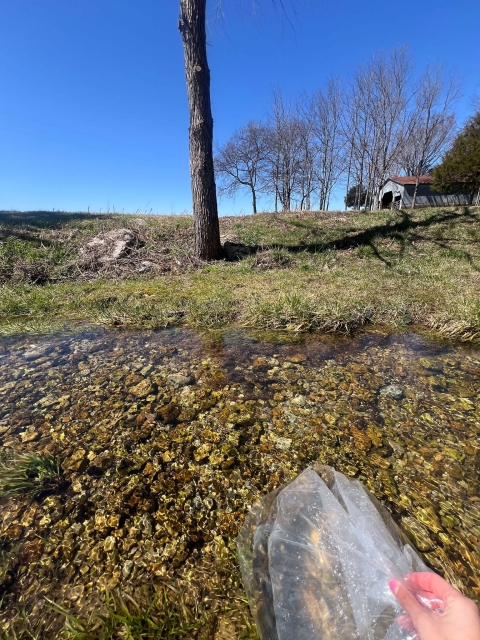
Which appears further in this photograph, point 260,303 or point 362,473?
point 260,303

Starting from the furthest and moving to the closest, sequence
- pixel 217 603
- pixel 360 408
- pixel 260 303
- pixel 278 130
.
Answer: pixel 278 130
pixel 260 303
pixel 360 408
pixel 217 603

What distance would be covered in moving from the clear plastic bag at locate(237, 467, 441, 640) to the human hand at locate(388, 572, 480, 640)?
28mm

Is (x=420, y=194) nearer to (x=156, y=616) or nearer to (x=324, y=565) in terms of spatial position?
(x=324, y=565)

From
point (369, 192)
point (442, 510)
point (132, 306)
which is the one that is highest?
point (369, 192)

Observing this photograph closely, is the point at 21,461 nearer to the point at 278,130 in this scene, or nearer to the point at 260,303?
the point at 260,303

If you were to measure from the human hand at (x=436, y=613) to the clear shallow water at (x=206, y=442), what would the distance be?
12.4 inches

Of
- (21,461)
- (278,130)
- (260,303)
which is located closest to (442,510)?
(21,461)

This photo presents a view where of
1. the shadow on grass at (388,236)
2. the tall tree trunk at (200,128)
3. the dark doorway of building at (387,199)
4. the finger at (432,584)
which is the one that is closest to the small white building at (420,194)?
the dark doorway of building at (387,199)

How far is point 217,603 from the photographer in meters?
1.11

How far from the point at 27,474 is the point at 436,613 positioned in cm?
195

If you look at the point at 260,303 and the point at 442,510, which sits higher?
the point at 260,303

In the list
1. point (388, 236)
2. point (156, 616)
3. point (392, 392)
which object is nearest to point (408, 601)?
point (156, 616)

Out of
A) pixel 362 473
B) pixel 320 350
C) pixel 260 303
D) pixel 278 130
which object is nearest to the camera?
pixel 362 473

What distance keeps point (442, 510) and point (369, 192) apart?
143 ft
